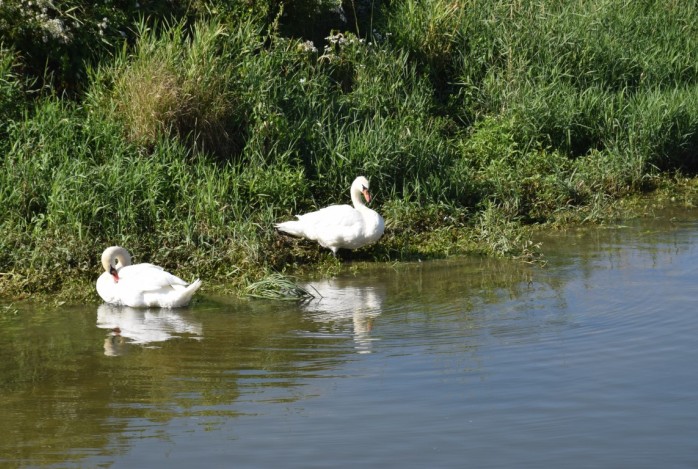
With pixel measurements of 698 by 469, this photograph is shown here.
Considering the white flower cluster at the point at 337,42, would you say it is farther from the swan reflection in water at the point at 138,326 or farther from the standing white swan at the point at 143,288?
the swan reflection in water at the point at 138,326

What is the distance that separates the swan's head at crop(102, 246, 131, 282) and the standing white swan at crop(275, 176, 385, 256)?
163cm

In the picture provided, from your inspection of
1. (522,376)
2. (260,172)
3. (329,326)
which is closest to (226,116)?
(260,172)

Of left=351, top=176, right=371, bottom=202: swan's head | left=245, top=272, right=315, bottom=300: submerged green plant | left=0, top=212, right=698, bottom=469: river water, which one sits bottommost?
left=0, top=212, right=698, bottom=469: river water

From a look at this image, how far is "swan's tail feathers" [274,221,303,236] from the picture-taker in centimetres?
1035

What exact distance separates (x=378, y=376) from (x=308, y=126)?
17.2 feet

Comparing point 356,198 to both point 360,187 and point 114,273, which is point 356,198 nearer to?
point 360,187

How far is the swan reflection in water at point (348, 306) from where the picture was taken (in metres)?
8.15

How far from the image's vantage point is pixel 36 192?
1028 centimetres

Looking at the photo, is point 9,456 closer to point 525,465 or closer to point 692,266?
point 525,465

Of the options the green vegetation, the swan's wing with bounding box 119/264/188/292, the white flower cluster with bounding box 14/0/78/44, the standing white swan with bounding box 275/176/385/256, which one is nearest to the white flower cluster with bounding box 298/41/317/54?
the green vegetation

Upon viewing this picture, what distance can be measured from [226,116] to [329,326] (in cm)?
379

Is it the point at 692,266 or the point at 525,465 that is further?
the point at 692,266

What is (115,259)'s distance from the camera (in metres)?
9.30

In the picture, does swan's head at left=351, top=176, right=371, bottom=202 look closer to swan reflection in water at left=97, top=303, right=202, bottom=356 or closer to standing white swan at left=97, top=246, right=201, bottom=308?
standing white swan at left=97, top=246, right=201, bottom=308
